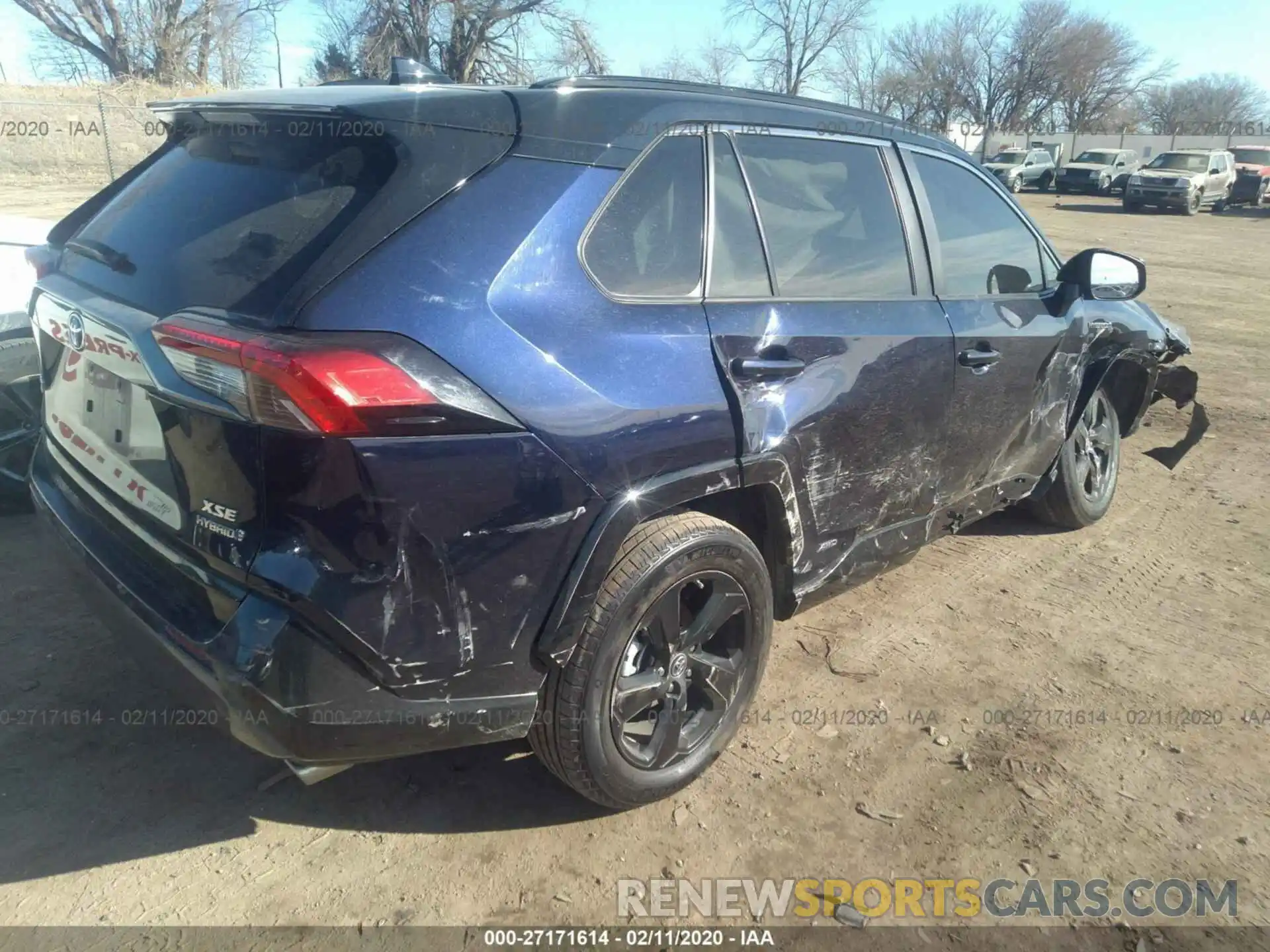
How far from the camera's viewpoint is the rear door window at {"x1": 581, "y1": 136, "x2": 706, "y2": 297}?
238 centimetres

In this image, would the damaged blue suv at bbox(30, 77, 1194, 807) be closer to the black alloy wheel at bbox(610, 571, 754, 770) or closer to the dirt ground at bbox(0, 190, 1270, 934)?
the black alloy wheel at bbox(610, 571, 754, 770)

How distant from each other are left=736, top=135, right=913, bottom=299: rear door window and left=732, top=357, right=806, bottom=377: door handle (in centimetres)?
25

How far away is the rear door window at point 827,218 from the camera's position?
2.86 m

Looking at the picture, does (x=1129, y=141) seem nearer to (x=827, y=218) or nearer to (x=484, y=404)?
(x=827, y=218)

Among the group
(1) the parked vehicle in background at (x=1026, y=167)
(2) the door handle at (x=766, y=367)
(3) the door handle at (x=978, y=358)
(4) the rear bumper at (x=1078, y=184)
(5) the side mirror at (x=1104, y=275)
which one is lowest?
(3) the door handle at (x=978, y=358)

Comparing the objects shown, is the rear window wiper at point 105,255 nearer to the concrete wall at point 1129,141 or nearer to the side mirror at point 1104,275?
the side mirror at point 1104,275

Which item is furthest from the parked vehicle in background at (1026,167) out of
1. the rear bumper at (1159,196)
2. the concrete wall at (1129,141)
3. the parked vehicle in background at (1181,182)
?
the concrete wall at (1129,141)

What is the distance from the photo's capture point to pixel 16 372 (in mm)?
4031

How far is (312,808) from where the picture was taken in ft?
8.80

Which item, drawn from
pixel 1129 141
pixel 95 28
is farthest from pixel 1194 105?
pixel 95 28

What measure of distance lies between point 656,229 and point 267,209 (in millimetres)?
978

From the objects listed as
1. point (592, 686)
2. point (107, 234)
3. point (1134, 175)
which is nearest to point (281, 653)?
point (592, 686)

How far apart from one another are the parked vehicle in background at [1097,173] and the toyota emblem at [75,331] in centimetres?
4039

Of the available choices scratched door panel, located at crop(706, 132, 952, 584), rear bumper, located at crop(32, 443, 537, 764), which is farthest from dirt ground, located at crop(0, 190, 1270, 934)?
scratched door panel, located at crop(706, 132, 952, 584)
